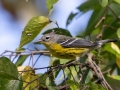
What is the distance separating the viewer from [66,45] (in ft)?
8.78

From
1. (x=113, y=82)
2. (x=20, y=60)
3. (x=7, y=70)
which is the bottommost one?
(x=113, y=82)

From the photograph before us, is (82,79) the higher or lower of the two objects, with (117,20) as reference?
lower

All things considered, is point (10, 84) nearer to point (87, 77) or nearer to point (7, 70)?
point (7, 70)

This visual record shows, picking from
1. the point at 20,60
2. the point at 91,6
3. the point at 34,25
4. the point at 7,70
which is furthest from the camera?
the point at 91,6

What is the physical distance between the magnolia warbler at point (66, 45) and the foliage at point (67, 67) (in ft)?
0.35

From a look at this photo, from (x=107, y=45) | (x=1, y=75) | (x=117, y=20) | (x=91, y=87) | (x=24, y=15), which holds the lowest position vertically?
(x=91, y=87)

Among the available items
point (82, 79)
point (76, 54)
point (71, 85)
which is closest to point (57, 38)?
point (76, 54)

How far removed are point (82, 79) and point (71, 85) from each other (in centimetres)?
32

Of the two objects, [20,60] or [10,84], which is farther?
[20,60]

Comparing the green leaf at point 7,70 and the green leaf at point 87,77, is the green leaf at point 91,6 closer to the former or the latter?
the green leaf at point 87,77

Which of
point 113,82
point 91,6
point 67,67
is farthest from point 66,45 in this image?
point 67,67

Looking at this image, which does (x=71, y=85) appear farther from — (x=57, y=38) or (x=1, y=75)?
(x=57, y=38)

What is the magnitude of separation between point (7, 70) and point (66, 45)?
3.93ft

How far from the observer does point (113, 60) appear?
7.61 ft
